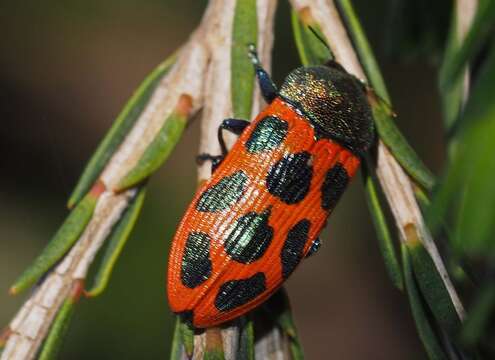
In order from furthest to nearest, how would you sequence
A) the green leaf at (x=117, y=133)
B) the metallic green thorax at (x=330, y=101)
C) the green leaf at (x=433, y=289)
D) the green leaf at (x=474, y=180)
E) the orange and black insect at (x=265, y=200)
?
the metallic green thorax at (x=330, y=101), the orange and black insect at (x=265, y=200), the green leaf at (x=117, y=133), the green leaf at (x=433, y=289), the green leaf at (x=474, y=180)

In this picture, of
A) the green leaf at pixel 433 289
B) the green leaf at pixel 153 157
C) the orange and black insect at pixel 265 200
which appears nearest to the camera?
the green leaf at pixel 433 289

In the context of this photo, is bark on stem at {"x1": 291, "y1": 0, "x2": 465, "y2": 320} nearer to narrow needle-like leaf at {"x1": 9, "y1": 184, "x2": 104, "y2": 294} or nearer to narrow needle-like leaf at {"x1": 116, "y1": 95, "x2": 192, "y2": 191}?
narrow needle-like leaf at {"x1": 116, "y1": 95, "x2": 192, "y2": 191}

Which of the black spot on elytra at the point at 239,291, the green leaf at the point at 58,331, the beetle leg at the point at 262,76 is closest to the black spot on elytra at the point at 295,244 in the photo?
the black spot on elytra at the point at 239,291

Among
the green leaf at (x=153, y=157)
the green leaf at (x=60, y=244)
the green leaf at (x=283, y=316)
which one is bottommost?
the green leaf at (x=283, y=316)

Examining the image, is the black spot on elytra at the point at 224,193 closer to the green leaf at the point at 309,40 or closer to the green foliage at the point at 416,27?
the green leaf at the point at 309,40

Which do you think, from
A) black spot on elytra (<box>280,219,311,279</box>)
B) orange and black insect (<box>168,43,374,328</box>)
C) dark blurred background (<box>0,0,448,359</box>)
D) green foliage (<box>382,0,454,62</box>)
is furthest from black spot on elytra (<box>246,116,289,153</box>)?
dark blurred background (<box>0,0,448,359</box>)

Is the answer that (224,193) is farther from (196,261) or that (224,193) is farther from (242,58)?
(242,58)

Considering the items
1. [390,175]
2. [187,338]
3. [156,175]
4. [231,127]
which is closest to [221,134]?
[231,127]
